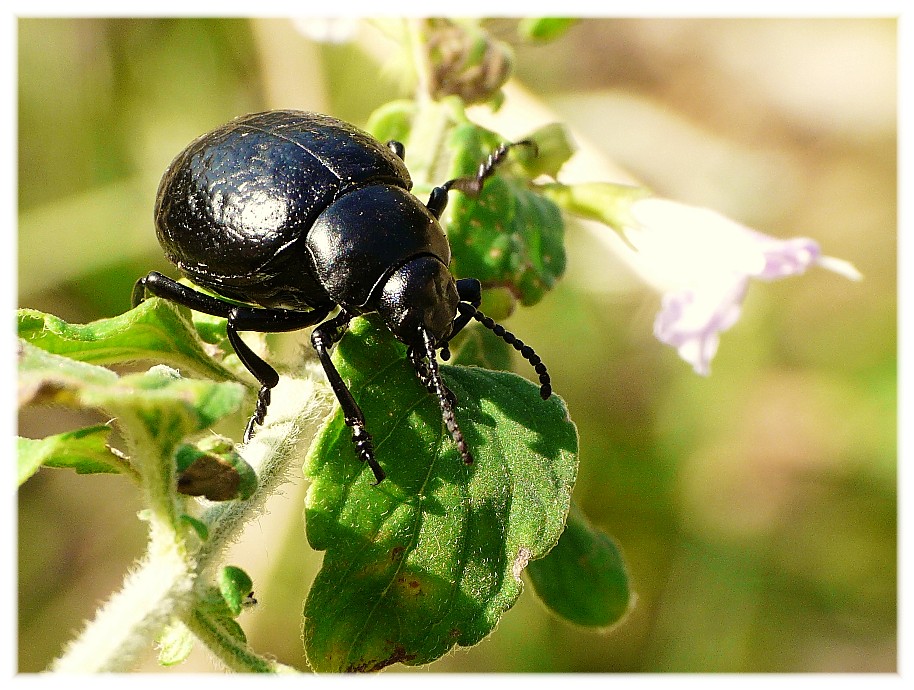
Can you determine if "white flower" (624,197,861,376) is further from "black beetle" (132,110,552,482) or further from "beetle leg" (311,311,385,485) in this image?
"beetle leg" (311,311,385,485)

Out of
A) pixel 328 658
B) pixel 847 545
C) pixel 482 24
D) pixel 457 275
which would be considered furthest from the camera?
pixel 847 545

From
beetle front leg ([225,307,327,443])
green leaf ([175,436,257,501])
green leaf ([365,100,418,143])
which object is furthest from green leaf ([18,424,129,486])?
green leaf ([365,100,418,143])

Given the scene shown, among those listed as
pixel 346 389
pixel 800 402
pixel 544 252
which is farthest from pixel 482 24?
pixel 800 402

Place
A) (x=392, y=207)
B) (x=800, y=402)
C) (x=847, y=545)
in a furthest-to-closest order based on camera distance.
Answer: (x=800, y=402) → (x=847, y=545) → (x=392, y=207)

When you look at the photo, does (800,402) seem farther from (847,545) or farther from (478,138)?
(478,138)

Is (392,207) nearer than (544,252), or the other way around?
(392,207)

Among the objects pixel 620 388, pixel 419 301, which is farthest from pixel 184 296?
pixel 620 388

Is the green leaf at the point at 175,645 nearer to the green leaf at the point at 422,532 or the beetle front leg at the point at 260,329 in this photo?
the green leaf at the point at 422,532
